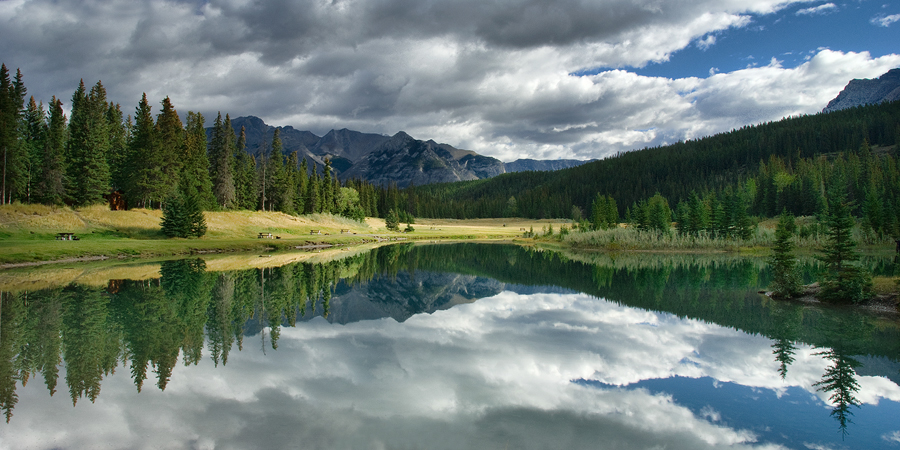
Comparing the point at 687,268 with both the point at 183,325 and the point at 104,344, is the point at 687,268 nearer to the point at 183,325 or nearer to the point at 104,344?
the point at 183,325

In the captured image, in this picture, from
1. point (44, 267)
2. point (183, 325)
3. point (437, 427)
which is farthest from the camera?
point (44, 267)

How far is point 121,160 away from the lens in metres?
62.9

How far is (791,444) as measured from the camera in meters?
7.17

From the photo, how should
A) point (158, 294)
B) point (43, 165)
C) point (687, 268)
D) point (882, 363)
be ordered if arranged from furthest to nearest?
point (43, 165), point (687, 268), point (158, 294), point (882, 363)

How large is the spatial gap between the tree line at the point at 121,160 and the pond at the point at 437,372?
3943cm

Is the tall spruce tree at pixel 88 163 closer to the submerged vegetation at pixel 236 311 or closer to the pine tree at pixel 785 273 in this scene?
the submerged vegetation at pixel 236 311

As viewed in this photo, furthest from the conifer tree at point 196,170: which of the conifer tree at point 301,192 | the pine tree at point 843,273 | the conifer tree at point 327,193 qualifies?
the pine tree at point 843,273

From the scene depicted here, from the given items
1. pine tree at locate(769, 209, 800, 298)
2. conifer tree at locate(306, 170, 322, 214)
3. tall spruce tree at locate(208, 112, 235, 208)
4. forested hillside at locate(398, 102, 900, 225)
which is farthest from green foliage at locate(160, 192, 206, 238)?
forested hillside at locate(398, 102, 900, 225)

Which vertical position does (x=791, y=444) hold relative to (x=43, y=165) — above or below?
below

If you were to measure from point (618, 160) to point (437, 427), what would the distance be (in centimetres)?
20207

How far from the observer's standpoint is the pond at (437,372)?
24.5ft

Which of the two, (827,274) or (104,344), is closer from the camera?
(104,344)

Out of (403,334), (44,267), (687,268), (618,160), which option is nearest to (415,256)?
(687,268)

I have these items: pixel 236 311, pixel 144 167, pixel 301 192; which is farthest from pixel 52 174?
pixel 236 311
